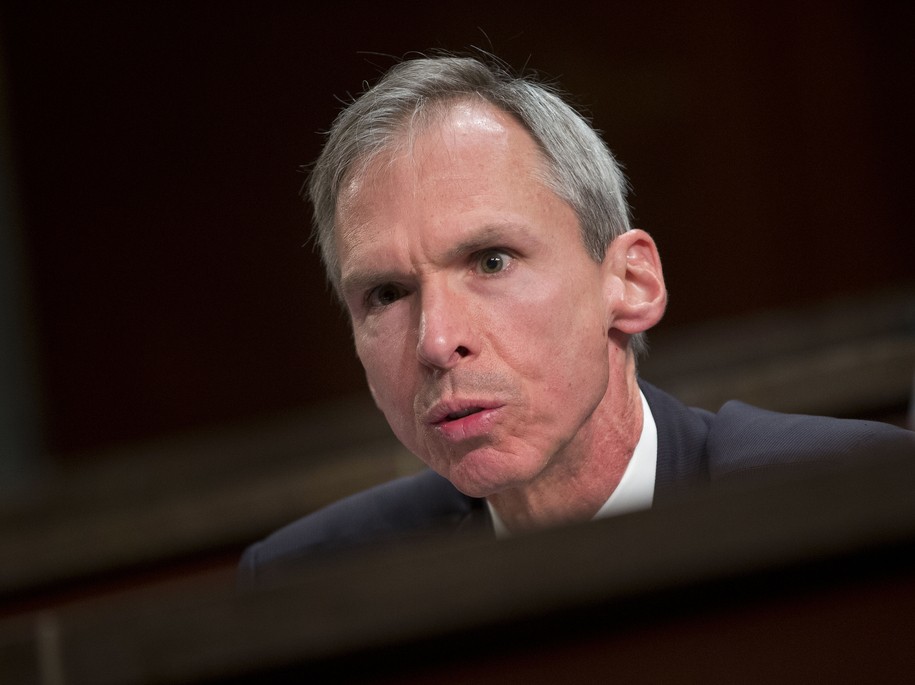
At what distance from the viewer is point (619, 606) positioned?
19.7 inches

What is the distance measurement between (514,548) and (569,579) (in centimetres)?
3

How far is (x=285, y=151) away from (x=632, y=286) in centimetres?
25

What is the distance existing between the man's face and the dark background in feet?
0.20

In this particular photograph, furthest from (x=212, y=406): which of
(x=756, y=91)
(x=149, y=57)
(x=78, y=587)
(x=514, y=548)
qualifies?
(x=514, y=548)

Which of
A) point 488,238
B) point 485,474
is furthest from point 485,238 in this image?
point 485,474

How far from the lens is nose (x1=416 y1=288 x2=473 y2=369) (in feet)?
1.94

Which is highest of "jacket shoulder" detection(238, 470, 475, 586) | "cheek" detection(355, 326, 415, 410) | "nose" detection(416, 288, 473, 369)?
"nose" detection(416, 288, 473, 369)

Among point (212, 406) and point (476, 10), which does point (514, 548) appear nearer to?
point (476, 10)

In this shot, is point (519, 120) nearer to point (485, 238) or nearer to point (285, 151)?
point (485, 238)

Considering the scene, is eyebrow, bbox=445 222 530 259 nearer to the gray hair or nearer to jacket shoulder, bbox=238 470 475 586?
the gray hair

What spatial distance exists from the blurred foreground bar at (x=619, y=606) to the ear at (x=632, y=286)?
0.13 meters

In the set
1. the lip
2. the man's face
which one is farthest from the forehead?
the lip

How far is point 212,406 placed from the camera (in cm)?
126

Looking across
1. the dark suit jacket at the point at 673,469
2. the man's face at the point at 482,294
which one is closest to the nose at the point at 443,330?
the man's face at the point at 482,294
